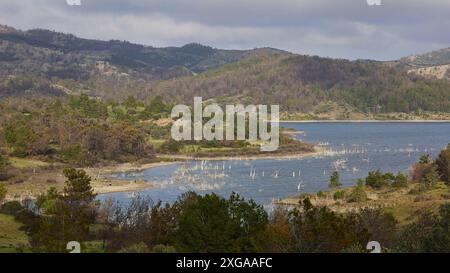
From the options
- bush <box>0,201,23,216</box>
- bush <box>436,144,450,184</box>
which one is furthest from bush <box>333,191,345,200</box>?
bush <box>0,201,23,216</box>

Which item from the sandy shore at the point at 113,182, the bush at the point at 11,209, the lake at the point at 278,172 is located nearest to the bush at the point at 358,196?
the lake at the point at 278,172

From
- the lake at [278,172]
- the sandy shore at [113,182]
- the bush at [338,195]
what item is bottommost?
the sandy shore at [113,182]

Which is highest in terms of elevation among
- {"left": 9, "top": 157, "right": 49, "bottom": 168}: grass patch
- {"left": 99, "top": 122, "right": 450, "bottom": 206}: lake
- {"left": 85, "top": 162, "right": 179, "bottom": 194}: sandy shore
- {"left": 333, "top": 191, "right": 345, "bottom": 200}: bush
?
{"left": 9, "top": 157, "right": 49, "bottom": 168}: grass patch

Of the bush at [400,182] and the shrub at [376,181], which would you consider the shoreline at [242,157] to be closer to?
the shrub at [376,181]

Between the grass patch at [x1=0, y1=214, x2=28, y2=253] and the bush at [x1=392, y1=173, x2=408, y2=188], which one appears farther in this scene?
the bush at [x1=392, y1=173, x2=408, y2=188]

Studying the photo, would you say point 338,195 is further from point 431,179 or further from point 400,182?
point 431,179

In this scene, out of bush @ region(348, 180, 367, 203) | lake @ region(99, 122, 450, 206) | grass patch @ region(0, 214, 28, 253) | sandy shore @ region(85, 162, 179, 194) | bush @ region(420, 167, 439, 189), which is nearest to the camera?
grass patch @ region(0, 214, 28, 253)

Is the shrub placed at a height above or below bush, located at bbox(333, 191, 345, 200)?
above

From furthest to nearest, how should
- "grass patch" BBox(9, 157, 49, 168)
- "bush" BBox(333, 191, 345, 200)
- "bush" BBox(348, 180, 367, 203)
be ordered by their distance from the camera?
"grass patch" BBox(9, 157, 49, 168), "bush" BBox(333, 191, 345, 200), "bush" BBox(348, 180, 367, 203)

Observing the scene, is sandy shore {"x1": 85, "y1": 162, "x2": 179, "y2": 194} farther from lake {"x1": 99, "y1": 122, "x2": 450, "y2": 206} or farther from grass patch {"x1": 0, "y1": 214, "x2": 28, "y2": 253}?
grass patch {"x1": 0, "y1": 214, "x2": 28, "y2": 253}

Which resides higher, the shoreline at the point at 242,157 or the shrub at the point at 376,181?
the shrub at the point at 376,181

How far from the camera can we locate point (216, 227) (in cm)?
2545
